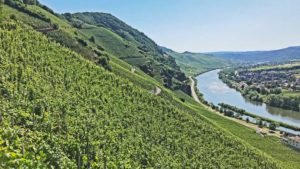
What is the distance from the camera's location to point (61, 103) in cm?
4119

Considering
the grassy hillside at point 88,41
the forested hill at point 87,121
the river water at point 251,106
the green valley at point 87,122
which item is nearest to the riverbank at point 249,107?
the river water at point 251,106

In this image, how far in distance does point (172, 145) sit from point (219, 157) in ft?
24.6

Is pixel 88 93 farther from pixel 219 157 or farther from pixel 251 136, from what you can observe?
pixel 251 136

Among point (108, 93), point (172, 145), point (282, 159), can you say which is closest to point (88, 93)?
point (108, 93)

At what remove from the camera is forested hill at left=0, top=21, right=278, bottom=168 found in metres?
31.3

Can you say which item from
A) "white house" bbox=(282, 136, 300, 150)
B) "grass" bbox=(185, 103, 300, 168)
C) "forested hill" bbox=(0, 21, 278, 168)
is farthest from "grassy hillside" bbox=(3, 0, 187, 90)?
"white house" bbox=(282, 136, 300, 150)

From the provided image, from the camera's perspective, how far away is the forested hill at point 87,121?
103ft

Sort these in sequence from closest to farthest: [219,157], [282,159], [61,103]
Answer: [61,103] → [219,157] → [282,159]

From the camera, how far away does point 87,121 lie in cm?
4022

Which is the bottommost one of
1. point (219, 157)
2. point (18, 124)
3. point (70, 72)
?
point (219, 157)

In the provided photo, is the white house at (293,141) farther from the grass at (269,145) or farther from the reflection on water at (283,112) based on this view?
the reflection on water at (283,112)

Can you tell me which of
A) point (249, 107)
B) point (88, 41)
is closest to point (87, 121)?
point (88, 41)

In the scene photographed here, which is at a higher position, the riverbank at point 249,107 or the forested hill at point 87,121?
the forested hill at point 87,121

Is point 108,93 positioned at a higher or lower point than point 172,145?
higher
